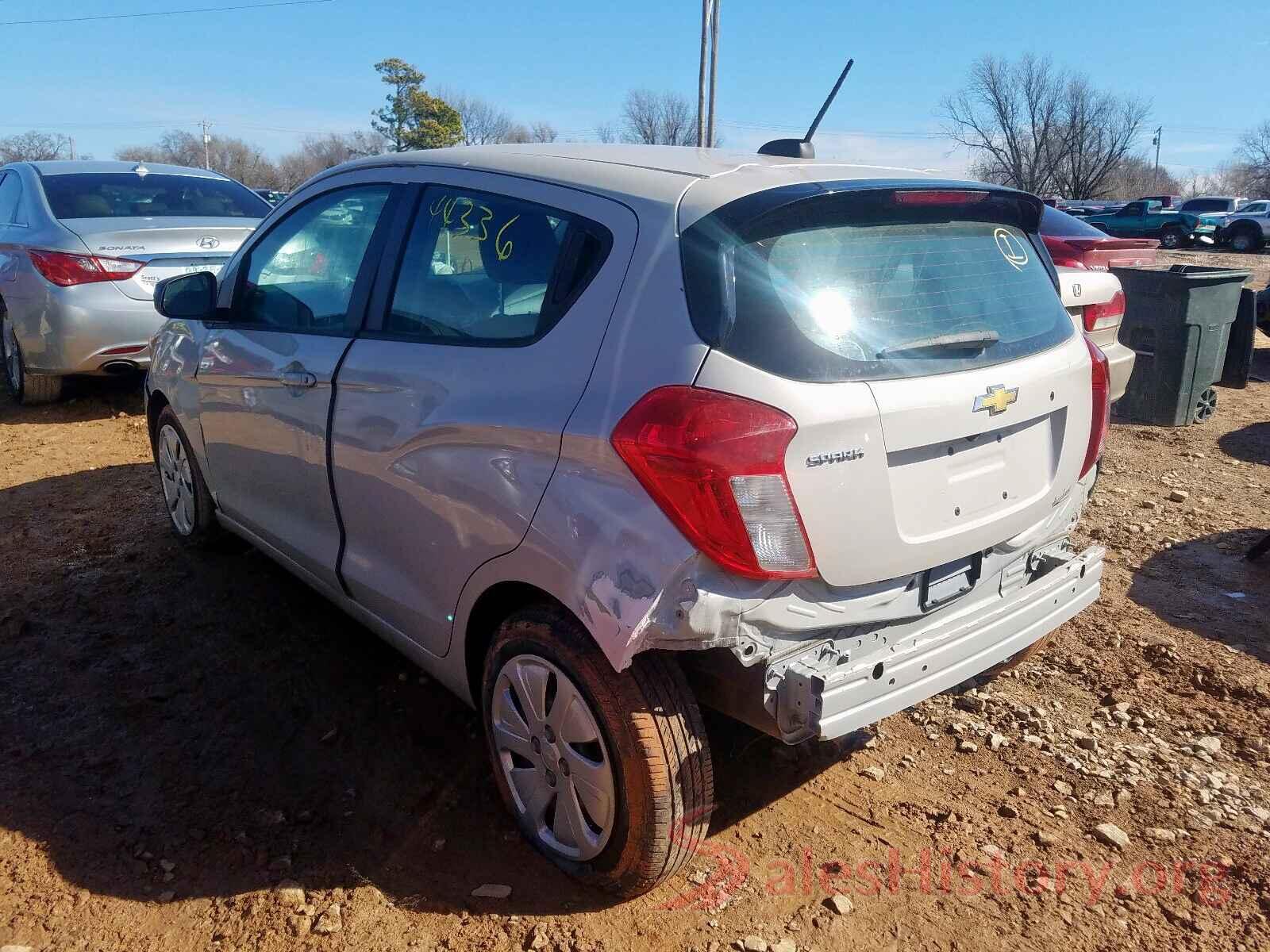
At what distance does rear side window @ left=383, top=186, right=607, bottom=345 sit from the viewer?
2.48 m

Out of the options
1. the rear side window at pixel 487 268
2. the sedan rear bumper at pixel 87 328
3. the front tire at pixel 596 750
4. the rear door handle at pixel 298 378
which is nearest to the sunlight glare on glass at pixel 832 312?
the rear side window at pixel 487 268

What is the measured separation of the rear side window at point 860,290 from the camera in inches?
86.7

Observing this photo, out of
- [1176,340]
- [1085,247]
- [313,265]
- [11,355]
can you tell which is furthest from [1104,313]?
[11,355]

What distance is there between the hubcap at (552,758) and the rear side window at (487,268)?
33.9 inches

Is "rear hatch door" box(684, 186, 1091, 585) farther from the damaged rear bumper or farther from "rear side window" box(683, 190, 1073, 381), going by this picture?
the damaged rear bumper

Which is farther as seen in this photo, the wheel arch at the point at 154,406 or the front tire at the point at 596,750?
the wheel arch at the point at 154,406

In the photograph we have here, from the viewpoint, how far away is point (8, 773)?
3.07m

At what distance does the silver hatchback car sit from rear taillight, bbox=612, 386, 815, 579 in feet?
19.2

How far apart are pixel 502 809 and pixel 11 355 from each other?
265 inches

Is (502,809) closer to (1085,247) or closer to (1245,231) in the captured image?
(1085,247)

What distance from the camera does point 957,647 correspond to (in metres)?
2.49

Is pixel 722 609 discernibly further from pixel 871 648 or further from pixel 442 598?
pixel 442 598

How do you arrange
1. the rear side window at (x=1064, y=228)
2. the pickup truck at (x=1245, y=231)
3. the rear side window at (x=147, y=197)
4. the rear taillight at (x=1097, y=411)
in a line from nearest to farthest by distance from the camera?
1. the rear taillight at (x=1097, y=411)
2. the rear side window at (x=147, y=197)
3. the rear side window at (x=1064, y=228)
4. the pickup truck at (x=1245, y=231)

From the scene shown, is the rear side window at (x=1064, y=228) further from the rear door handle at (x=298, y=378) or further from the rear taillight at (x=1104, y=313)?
the rear door handle at (x=298, y=378)
